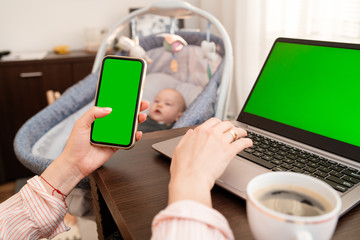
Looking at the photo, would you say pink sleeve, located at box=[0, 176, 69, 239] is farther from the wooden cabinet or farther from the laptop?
the wooden cabinet

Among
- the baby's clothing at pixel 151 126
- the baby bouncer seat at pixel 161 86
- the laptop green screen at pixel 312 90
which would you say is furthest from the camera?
the baby's clothing at pixel 151 126

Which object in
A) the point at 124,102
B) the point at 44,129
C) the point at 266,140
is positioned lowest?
the point at 44,129

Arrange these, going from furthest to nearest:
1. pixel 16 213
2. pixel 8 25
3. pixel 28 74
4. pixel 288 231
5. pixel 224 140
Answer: pixel 8 25, pixel 28 74, pixel 16 213, pixel 224 140, pixel 288 231

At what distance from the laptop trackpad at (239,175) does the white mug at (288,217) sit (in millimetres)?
141

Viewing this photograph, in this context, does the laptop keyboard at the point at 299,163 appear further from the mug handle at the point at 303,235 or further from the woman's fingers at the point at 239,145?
the mug handle at the point at 303,235

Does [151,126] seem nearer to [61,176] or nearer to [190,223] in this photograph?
[61,176]

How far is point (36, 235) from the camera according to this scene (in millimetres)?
664

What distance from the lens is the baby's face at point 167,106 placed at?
166 cm

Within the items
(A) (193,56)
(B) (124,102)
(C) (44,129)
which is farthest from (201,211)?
(A) (193,56)

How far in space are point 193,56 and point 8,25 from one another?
140 cm

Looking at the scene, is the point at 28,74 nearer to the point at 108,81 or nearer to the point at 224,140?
the point at 108,81

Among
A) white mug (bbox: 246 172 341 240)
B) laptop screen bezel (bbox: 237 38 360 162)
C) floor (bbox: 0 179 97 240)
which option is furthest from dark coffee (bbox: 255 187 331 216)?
floor (bbox: 0 179 97 240)

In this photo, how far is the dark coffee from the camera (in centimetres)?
38

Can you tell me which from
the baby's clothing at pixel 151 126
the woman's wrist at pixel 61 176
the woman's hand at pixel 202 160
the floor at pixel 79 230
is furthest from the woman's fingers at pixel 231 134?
the floor at pixel 79 230
